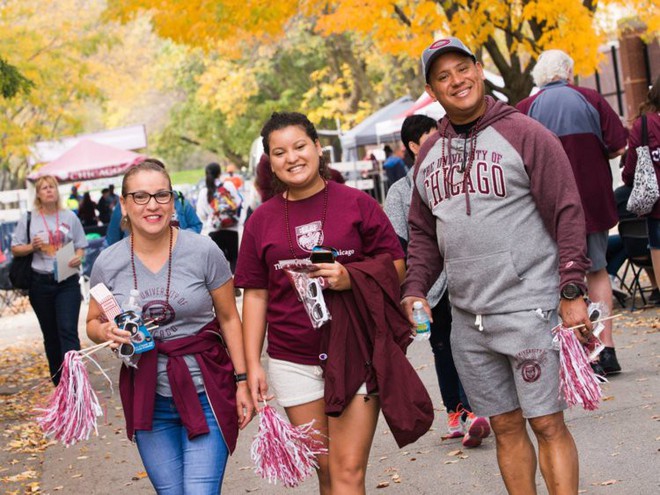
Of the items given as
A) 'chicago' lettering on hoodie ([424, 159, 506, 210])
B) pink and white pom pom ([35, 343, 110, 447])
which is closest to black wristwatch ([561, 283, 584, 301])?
'chicago' lettering on hoodie ([424, 159, 506, 210])

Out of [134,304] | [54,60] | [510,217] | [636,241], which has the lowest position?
[636,241]

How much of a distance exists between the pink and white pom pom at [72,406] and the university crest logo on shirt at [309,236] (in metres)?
0.90

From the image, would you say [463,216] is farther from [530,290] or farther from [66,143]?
[66,143]

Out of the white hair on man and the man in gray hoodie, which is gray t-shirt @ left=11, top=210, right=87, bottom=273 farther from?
the man in gray hoodie

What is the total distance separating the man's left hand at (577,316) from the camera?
172 inches

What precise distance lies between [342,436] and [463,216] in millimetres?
1011

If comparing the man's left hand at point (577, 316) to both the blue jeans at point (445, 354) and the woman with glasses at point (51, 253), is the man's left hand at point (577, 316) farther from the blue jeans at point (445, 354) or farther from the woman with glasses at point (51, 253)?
the woman with glasses at point (51, 253)

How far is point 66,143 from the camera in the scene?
48531 millimetres

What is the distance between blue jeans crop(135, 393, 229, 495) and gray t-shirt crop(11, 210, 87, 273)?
627 centimetres

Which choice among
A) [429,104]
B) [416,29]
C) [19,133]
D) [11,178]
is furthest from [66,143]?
[416,29]

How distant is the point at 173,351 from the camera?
468 cm

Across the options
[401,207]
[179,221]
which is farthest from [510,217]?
[179,221]

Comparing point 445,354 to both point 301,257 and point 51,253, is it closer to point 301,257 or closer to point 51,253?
point 301,257

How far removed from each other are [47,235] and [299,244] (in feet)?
21.6
